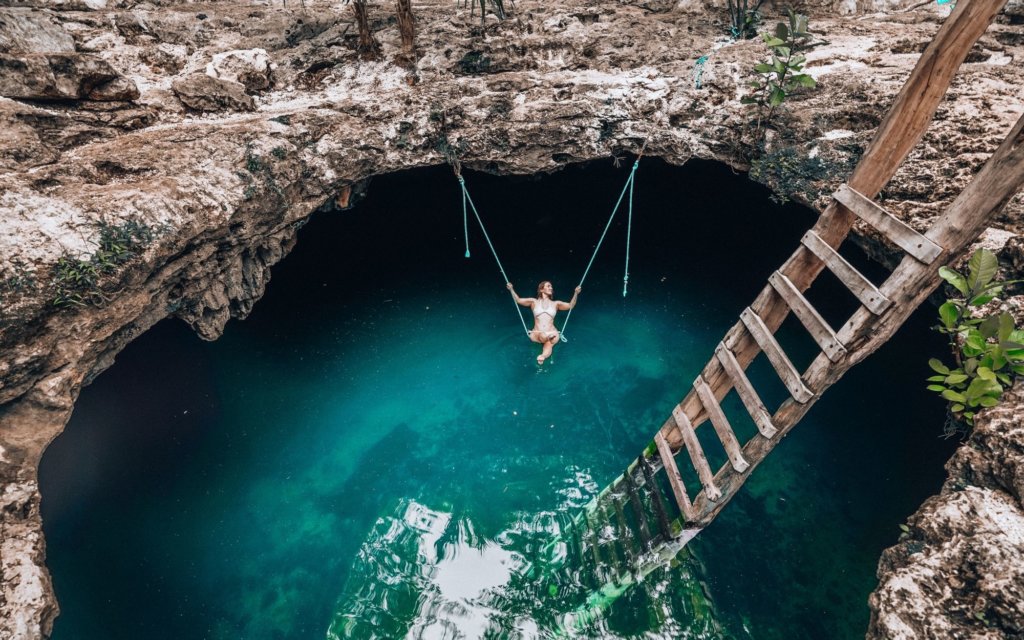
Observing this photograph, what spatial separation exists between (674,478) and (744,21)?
567cm

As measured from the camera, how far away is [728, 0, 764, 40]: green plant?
19.4 feet

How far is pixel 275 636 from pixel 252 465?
7.06 feet

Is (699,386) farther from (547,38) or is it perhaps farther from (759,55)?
(547,38)

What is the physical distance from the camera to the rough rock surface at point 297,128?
10.7 ft

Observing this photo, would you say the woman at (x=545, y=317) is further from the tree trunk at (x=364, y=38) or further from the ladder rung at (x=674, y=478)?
the tree trunk at (x=364, y=38)

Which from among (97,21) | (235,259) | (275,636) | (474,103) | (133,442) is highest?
(97,21)

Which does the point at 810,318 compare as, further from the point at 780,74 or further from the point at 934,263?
the point at 780,74

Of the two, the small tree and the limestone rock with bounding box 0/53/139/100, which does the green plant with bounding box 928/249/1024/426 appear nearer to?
the small tree

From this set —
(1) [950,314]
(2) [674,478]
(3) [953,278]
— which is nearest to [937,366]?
(1) [950,314]

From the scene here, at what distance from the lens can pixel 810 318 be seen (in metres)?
3.45

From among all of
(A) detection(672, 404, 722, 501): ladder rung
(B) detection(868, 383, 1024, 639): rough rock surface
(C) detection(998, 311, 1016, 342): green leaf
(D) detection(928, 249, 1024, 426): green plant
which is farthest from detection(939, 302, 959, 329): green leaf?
(A) detection(672, 404, 722, 501): ladder rung

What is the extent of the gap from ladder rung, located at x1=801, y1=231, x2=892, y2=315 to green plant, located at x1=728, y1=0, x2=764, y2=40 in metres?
3.76

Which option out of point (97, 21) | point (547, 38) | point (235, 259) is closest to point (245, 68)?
point (97, 21)

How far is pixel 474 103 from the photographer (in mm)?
5547
